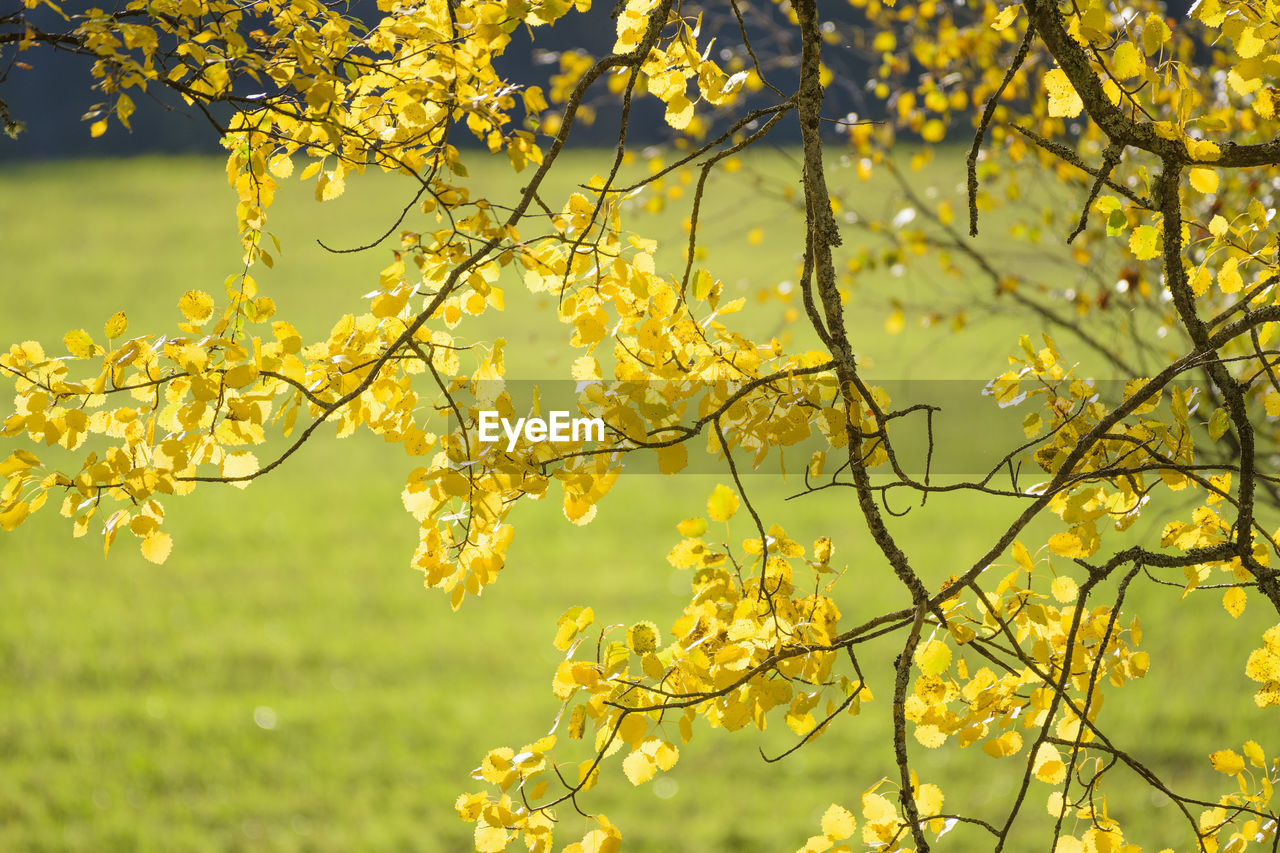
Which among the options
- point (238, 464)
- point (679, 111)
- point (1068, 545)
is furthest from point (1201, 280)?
point (238, 464)

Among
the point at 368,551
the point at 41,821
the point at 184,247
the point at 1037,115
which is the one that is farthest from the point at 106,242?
the point at 1037,115

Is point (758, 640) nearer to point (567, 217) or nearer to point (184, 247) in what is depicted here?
point (567, 217)

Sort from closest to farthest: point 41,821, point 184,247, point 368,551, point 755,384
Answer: point 755,384 < point 41,821 < point 368,551 < point 184,247

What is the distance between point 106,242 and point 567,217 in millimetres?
8319

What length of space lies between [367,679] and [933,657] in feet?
8.77

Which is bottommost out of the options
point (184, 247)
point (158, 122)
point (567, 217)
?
point (567, 217)

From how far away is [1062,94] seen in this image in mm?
983

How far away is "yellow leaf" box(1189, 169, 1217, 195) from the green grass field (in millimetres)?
930

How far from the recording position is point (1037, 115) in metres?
2.28

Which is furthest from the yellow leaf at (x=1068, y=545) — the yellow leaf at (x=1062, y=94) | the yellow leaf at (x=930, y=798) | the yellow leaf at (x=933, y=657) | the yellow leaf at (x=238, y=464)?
the yellow leaf at (x=238, y=464)

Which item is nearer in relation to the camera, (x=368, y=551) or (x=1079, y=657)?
(x=1079, y=657)

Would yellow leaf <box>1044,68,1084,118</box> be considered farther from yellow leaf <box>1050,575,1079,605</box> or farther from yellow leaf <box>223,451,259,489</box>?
yellow leaf <box>223,451,259,489</box>

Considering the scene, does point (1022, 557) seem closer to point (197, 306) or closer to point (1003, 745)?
point (1003, 745)

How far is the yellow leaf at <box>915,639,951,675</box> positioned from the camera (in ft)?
3.11
